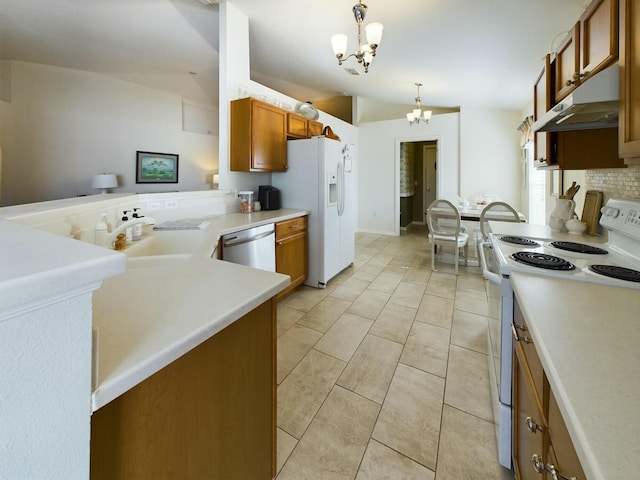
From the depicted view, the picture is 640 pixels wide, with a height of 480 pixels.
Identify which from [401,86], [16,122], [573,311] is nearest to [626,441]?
[573,311]

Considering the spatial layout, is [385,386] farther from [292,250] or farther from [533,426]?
[292,250]

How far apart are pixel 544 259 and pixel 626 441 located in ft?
3.35

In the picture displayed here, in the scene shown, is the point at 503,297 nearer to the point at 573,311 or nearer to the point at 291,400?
the point at 573,311

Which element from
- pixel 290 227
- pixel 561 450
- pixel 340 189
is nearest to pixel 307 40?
pixel 340 189

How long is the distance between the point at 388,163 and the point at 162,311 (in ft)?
20.5

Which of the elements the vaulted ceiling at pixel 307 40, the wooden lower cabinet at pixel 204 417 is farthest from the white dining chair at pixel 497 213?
the wooden lower cabinet at pixel 204 417

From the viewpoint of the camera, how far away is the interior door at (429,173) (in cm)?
787

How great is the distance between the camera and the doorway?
752 cm

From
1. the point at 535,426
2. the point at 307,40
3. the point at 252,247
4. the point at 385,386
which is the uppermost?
the point at 307,40

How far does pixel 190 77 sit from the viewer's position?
16.5 ft

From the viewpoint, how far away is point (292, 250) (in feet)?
9.95

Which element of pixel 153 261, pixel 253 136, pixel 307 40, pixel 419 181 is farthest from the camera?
pixel 419 181

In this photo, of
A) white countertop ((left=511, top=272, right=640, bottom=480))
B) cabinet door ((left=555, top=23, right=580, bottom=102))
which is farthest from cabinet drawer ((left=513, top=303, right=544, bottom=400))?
cabinet door ((left=555, top=23, right=580, bottom=102))

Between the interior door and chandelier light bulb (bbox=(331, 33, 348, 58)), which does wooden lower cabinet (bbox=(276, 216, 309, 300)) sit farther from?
the interior door
